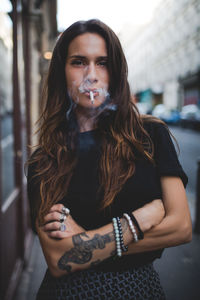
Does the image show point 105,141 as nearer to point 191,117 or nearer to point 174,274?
point 174,274

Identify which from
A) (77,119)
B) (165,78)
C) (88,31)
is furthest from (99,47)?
(165,78)

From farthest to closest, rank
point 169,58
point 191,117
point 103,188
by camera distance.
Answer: point 191,117
point 169,58
point 103,188

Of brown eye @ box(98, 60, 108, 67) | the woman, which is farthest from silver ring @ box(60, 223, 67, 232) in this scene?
brown eye @ box(98, 60, 108, 67)

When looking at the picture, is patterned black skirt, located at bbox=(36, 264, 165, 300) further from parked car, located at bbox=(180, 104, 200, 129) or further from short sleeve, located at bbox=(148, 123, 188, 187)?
parked car, located at bbox=(180, 104, 200, 129)

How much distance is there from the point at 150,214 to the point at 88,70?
696mm

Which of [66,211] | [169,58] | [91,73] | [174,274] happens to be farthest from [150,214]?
[169,58]

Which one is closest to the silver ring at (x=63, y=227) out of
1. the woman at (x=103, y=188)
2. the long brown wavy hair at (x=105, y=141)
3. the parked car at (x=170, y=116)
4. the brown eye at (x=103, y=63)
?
the woman at (x=103, y=188)

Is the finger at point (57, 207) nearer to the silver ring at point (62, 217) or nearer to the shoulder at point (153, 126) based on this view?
the silver ring at point (62, 217)

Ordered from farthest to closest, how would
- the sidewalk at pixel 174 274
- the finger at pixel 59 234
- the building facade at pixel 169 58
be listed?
the building facade at pixel 169 58
the sidewalk at pixel 174 274
the finger at pixel 59 234

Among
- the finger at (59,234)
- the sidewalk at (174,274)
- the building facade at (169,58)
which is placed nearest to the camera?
the finger at (59,234)

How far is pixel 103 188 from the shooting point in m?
1.16

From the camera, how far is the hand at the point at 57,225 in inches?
41.5

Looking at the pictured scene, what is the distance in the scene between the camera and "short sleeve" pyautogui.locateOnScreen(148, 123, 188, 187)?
1.11m

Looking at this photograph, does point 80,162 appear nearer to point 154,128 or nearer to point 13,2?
point 154,128
